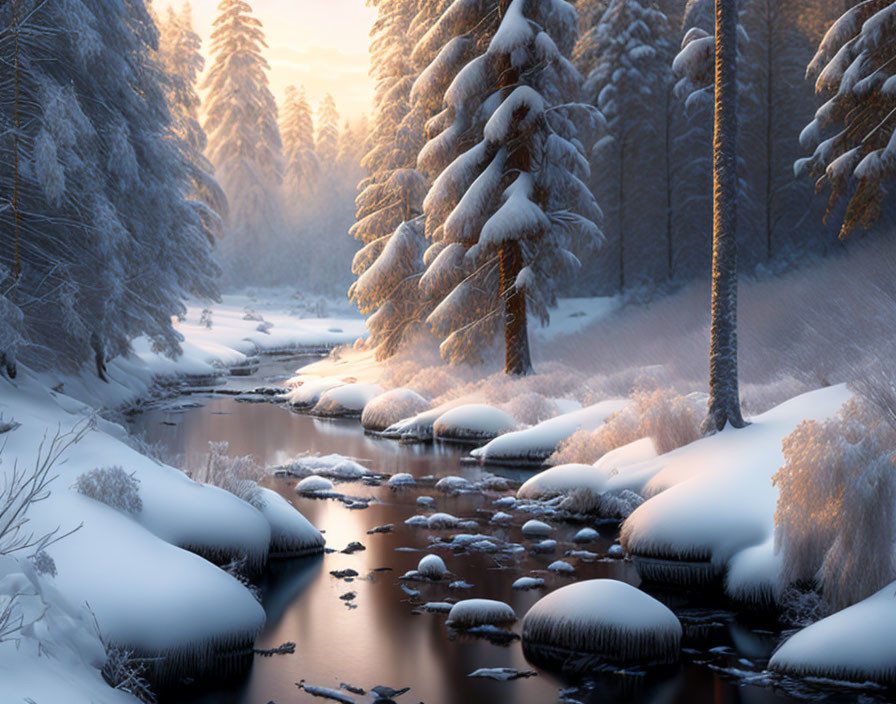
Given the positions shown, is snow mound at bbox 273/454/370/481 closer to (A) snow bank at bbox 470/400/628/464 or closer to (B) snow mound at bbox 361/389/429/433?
(A) snow bank at bbox 470/400/628/464

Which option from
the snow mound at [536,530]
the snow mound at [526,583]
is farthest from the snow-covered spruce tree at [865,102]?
the snow mound at [526,583]

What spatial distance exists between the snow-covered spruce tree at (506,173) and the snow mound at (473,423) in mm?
2746

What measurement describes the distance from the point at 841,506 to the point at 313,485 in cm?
765

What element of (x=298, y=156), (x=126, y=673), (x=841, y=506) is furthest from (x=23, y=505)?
(x=298, y=156)

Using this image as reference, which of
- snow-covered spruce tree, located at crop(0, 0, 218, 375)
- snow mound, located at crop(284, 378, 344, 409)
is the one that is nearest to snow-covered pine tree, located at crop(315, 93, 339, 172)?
snow mound, located at crop(284, 378, 344, 409)

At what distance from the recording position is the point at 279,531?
9422 mm

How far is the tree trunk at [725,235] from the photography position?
10.9 m

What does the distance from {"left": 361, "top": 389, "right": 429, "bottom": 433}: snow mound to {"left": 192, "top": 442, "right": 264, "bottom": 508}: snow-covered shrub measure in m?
8.19

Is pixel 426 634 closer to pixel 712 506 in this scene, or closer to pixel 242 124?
pixel 712 506

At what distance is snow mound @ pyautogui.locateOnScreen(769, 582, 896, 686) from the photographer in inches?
235

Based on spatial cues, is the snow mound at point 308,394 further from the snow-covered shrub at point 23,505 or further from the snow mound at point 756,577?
the snow mound at point 756,577

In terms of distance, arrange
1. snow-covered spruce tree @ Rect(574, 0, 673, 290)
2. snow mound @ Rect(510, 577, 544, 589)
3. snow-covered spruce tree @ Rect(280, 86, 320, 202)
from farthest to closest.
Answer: snow-covered spruce tree @ Rect(280, 86, 320, 202)
snow-covered spruce tree @ Rect(574, 0, 673, 290)
snow mound @ Rect(510, 577, 544, 589)

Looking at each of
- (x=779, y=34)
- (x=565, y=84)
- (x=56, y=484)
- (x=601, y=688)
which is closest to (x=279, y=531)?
(x=56, y=484)

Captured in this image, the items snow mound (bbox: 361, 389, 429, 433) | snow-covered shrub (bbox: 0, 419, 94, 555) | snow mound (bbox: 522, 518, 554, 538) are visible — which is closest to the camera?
snow-covered shrub (bbox: 0, 419, 94, 555)
